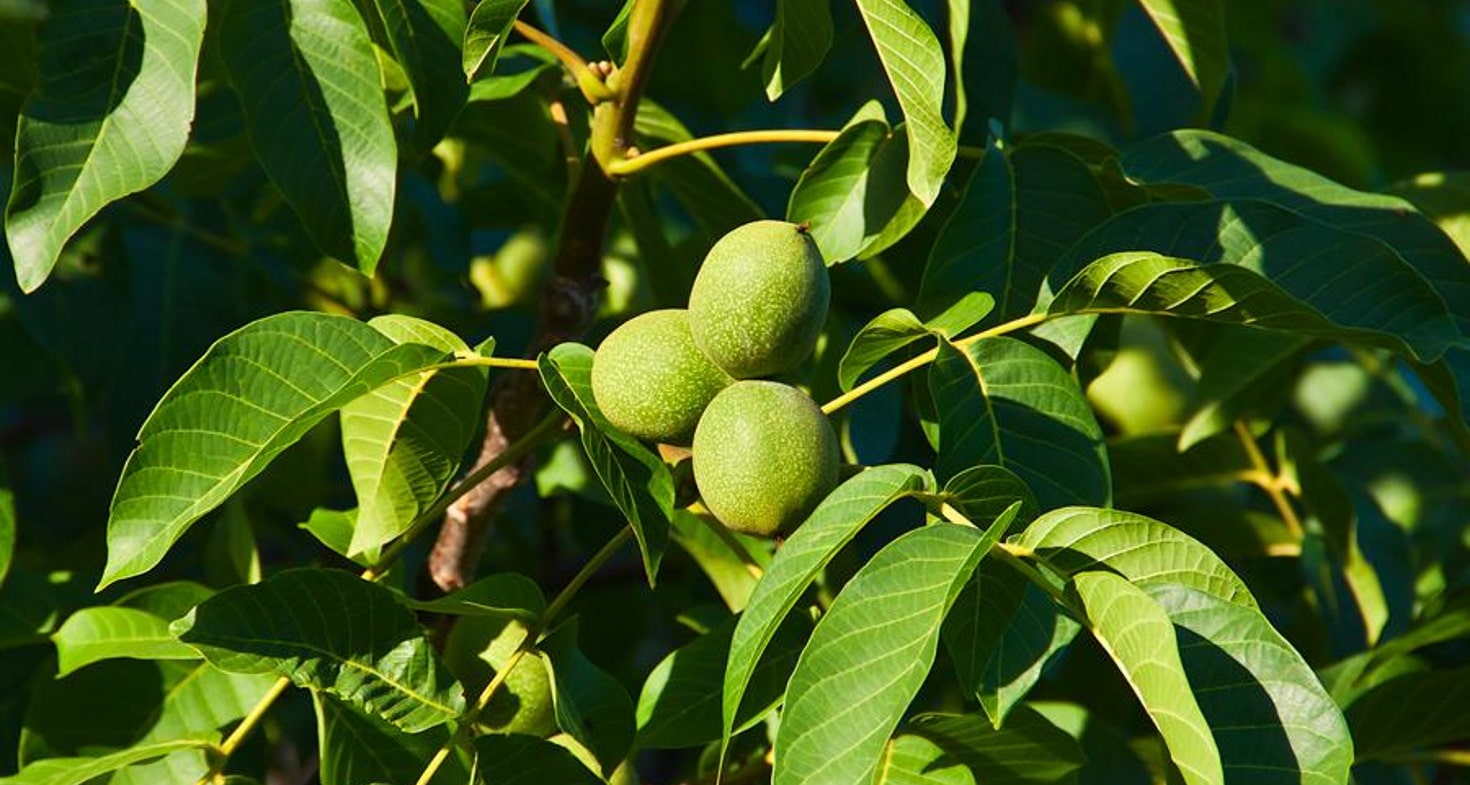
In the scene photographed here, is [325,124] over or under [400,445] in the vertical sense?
over

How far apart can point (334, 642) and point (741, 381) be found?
0.37 m

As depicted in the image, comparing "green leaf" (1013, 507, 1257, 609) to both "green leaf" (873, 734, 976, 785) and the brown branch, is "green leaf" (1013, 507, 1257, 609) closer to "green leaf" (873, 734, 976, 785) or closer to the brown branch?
"green leaf" (873, 734, 976, 785)

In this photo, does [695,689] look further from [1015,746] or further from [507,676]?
[1015,746]

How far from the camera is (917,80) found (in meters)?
1.31

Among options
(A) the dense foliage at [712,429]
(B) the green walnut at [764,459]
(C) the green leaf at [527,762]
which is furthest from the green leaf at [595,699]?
(B) the green walnut at [764,459]

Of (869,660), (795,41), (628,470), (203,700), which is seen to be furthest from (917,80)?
(203,700)

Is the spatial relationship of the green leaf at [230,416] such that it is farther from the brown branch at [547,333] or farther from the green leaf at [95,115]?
the brown branch at [547,333]

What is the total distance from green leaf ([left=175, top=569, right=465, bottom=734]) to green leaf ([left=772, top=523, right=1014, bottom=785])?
13.3 inches

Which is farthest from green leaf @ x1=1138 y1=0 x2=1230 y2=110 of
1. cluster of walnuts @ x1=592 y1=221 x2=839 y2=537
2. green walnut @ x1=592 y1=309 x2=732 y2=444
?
green walnut @ x1=592 y1=309 x2=732 y2=444

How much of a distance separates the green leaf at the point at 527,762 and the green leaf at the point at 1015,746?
0.28 metres

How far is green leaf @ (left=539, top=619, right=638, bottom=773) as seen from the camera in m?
1.37

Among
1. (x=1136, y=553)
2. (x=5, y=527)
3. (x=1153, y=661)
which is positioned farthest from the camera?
(x=5, y=527)

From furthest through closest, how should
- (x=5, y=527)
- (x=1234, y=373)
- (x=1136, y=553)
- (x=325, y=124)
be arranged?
(x=1234, y=373) < (x=5, y=527) < (x=325, y=124) < (x=1136, y=553)

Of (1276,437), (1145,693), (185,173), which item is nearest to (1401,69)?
(1276,437)
